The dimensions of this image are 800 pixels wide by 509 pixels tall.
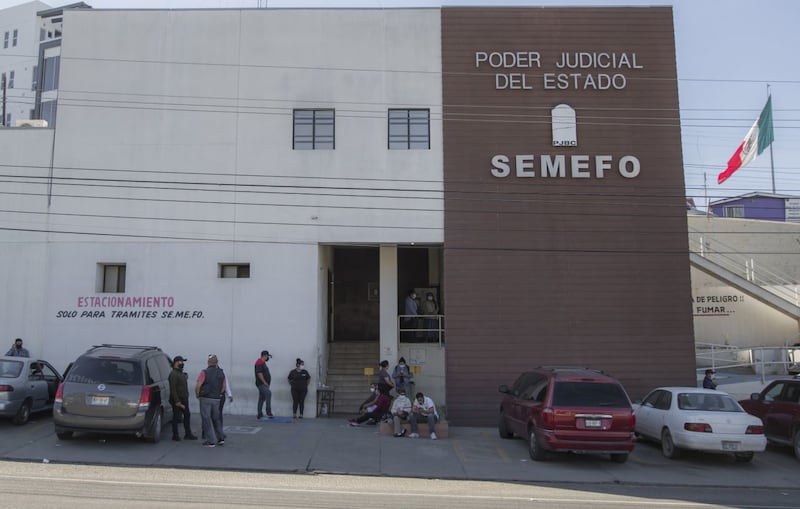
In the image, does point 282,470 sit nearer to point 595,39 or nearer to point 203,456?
point 203,456

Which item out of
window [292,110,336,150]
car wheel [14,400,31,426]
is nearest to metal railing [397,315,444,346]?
window [292,110,336,150]

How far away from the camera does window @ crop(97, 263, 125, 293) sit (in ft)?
63.5

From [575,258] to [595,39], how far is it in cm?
688

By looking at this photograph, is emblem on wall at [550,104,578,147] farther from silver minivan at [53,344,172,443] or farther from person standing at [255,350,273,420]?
silver minivan at [53,344,172,443]

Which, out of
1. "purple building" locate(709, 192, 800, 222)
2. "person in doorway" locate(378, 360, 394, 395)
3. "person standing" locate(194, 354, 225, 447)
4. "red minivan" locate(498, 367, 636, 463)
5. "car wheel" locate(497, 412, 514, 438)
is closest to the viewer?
"red minivan" locate(498, 367, 636, 463)

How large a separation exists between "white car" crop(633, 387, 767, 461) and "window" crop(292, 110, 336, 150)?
11496 millimetres

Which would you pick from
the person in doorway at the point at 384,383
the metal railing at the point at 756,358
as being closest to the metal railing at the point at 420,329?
the person in doorway at the point at 384,383

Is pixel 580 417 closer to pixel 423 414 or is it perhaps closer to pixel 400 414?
pixel 423 414

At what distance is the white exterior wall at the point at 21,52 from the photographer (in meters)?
50.8

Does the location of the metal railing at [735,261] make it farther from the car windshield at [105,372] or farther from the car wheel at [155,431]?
the car windshield at [105,372]

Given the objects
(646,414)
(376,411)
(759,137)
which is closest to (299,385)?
(376,411)

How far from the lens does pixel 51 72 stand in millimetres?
45531

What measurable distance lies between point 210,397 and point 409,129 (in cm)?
1008

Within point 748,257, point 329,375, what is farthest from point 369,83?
point 748,257
